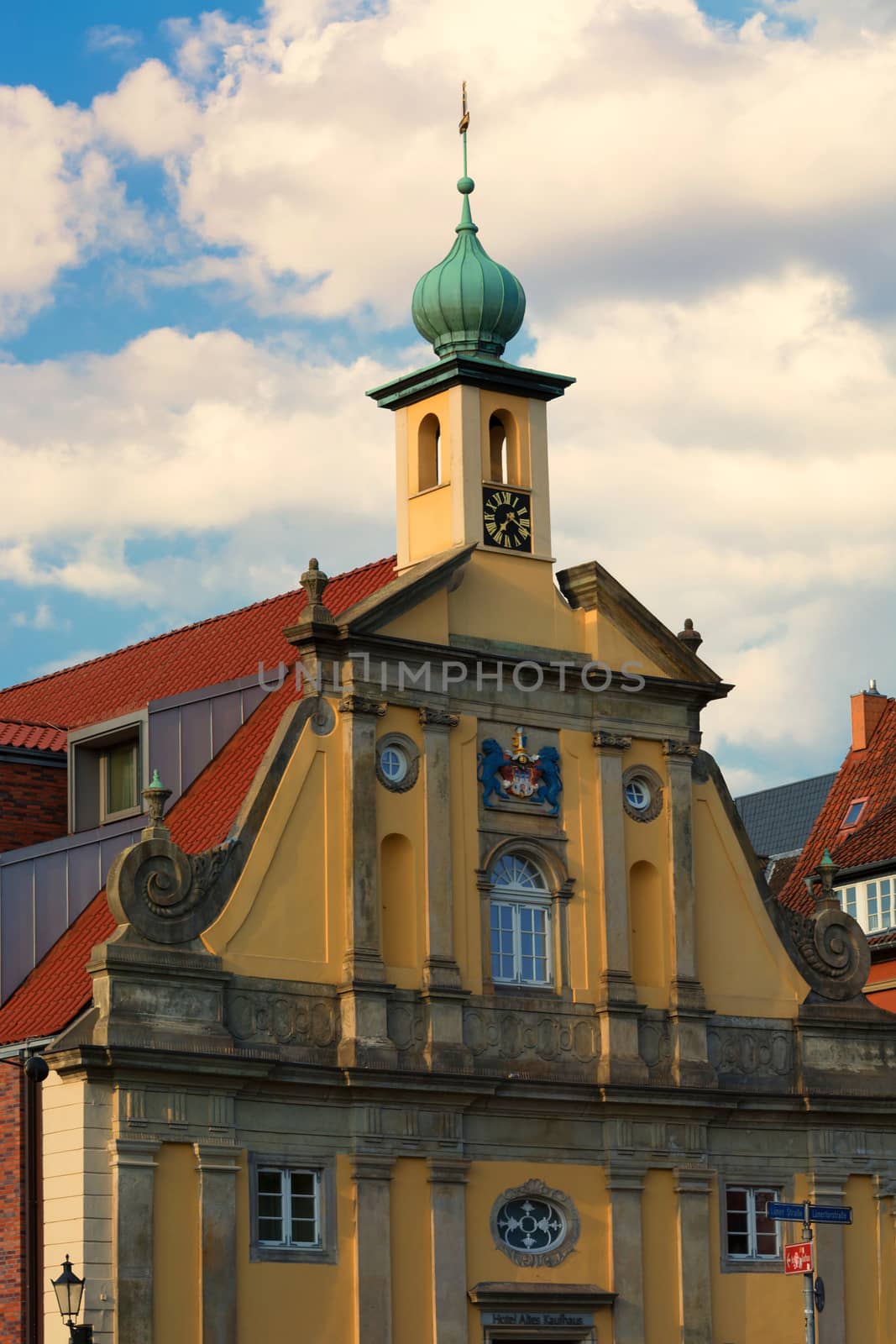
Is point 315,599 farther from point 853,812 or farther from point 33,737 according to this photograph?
point 853,812

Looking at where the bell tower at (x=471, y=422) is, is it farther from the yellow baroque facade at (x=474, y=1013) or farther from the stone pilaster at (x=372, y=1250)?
the stone pilaster at (x=372, y=1250)

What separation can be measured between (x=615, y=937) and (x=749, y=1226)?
192 inches

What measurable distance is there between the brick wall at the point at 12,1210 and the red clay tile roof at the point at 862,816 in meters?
20.4

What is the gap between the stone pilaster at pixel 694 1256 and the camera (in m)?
40.1

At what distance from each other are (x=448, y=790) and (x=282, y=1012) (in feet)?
14.1

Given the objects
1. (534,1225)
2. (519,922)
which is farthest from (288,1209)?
(519,922)

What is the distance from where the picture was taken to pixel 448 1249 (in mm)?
37906

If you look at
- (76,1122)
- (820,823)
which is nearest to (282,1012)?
(76,1122)

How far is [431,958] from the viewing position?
3862 cm

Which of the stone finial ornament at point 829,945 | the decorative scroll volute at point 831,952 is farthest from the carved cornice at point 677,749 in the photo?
the decorative scroll volute at point 831,952

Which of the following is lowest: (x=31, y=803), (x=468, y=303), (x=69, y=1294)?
(x=69, y=1294)

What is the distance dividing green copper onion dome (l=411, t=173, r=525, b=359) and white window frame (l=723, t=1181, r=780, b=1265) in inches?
515

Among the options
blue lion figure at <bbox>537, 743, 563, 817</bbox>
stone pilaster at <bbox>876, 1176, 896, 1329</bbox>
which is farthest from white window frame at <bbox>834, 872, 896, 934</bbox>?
blue lion figure at <bbox>537, 743, 563, 817</bbox>

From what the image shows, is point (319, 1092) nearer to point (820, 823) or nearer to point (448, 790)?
point (448, 790)
